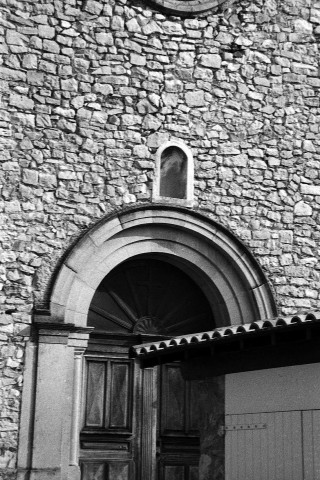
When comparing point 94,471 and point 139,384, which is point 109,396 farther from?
point 94,471

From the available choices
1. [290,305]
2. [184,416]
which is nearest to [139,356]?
[184,416]

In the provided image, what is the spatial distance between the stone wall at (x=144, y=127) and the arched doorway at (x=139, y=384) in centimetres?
88

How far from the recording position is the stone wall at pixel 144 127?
9.13 meters

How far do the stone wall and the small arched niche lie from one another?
0.38ft

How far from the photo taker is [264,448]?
6.88 m

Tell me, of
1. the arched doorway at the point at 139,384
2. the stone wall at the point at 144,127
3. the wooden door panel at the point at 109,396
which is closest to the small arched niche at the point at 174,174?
the stone wall at the point at 144,127

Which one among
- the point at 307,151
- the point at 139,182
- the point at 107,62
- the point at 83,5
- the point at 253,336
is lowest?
the point at 253,336

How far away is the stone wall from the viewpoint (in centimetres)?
913

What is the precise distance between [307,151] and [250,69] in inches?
46.3

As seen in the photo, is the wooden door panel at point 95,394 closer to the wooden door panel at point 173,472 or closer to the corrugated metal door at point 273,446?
the wooden door panel at point 173,472

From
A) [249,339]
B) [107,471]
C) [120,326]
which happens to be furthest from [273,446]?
[120,326]

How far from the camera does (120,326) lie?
980 cm

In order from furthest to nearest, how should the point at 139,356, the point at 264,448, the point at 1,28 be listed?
the point at 1,28, the point at 139,356, the point at 264,448

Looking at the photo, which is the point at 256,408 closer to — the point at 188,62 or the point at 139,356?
the point at 139,356
